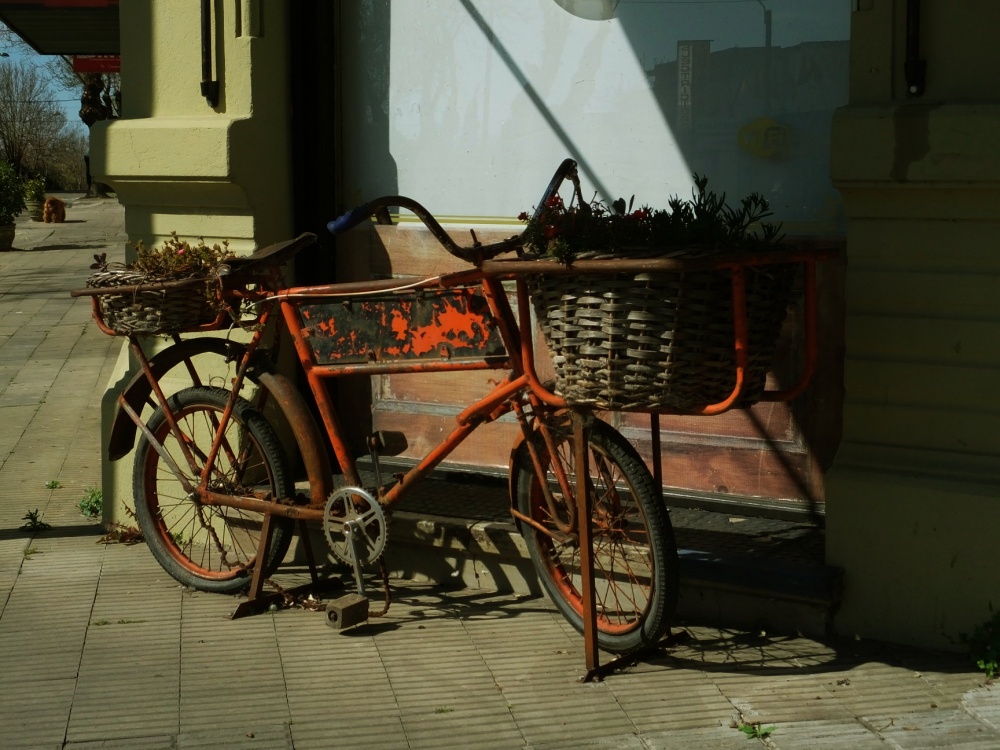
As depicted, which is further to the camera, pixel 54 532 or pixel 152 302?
pixel 54 532

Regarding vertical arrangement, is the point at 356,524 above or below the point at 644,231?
below

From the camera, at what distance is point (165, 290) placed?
4.77 m

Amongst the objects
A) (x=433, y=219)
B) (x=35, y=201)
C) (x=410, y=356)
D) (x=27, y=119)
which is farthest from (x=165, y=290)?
(x=27, y=119)

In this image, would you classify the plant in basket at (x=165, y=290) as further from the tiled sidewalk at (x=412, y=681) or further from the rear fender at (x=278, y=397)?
the tiled sidewalk at (x=412, y=681)

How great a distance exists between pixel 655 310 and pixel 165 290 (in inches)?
78.5

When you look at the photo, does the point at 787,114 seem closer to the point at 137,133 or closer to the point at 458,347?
the point at 458,347

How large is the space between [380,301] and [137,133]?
5.83 ft

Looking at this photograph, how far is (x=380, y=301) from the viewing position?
4590 millimetres

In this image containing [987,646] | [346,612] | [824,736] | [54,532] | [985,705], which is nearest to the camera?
[824,736]

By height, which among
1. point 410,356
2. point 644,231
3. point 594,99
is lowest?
point 410,356

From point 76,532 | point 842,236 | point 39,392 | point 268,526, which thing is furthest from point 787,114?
point 39,392

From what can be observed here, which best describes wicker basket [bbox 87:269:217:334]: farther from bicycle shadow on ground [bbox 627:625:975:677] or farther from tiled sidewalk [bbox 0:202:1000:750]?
bicycle shadow on ground [bbox 627:625:975:677]

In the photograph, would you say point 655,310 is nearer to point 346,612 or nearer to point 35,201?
point 346,612

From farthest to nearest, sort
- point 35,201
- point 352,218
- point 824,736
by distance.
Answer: point 35,201 → point 352,218 → point 824,736
